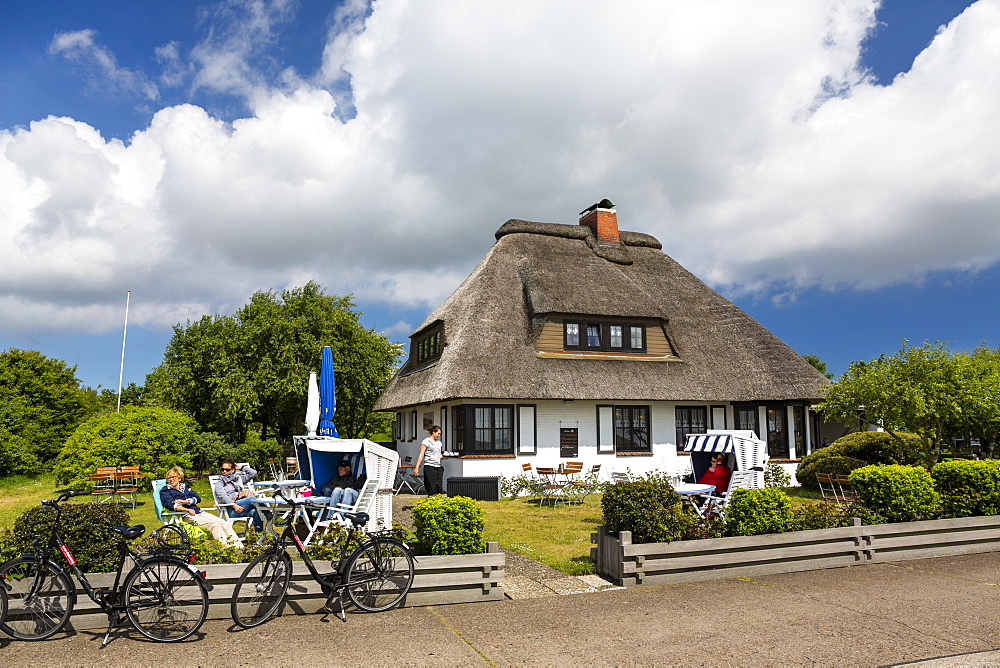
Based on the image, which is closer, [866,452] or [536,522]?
[536,522]

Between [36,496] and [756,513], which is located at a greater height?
[756,513]

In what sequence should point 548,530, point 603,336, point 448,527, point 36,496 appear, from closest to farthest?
point 448,527, point 548,530, point 36,496, point 603,336

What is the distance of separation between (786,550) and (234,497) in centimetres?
849

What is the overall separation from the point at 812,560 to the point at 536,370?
38.8 feet

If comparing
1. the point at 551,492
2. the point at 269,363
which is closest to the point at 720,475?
the point at 551,492

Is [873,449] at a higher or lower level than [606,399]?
lower

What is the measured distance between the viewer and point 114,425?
20.0 metres

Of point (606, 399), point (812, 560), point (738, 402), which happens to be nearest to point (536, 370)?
point (606, 399)

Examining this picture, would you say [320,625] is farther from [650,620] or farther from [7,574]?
[650,620]

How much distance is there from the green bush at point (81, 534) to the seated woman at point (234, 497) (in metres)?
2.80

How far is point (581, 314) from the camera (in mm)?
21922

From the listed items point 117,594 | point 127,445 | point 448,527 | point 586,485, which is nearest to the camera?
point 117,594

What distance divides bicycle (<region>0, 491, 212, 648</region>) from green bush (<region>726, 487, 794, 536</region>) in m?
6.44

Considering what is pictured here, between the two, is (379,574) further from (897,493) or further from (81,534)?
(897,493)
